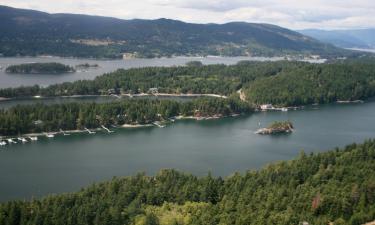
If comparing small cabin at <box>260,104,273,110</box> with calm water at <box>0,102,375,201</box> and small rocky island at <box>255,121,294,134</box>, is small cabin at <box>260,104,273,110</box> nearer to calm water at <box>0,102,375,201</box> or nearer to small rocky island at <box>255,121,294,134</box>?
calm water at <box>0,102,375,201</box>

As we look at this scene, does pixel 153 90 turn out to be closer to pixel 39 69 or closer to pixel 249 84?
pixel 249 84

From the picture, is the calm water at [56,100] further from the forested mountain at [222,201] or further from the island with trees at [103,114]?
the forested mountain at [222,201]

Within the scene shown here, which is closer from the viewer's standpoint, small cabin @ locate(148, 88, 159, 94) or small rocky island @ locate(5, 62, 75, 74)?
small cabin @ locate(148, 88, 159, 94)

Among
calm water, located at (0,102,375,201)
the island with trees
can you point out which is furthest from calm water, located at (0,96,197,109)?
calm water, located at (0,102,375,201)

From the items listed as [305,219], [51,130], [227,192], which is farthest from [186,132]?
[305,219]

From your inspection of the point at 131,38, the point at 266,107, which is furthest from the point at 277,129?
the point at 131,38

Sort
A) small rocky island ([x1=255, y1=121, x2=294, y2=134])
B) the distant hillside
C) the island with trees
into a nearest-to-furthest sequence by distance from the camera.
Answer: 1. the island with trees
2. small rocky island ([x1=255, y1=121, x2=294, y2=134])
3. the distant hillside

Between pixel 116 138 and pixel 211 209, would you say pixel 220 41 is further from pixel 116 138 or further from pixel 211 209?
pixel 211 209

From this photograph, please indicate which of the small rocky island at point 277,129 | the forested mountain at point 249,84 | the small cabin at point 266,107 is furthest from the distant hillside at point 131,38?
the small rocky island at point 277,129

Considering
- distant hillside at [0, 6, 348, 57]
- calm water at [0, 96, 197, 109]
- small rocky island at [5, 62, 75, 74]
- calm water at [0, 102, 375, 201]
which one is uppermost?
distant hillside at [0, 6, 348, 57]
